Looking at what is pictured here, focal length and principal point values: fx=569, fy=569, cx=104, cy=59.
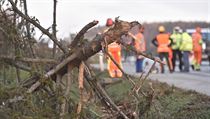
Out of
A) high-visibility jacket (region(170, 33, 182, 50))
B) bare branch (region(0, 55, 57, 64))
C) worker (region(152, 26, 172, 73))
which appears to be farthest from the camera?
high-visibility jacket (region(170, 33, 182, 50))

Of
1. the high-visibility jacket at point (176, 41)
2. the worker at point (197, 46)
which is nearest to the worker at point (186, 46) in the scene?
the high-visibility jacket at point (176, 41)

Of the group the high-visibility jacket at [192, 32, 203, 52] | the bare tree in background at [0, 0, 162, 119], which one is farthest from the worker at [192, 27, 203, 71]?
the bare tree in background at [0, 0, 162, 119]

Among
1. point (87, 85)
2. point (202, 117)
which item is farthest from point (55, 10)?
point (202, 117)

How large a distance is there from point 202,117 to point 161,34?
1460cm

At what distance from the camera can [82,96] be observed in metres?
6.27

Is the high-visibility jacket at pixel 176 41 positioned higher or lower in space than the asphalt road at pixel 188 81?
higher

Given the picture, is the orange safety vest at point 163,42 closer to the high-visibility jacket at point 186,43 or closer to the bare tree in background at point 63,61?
the high-visibility jacket at point 186,43

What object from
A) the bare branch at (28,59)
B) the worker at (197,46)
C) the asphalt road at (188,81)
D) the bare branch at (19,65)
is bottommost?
the asphalt road at (188,81)

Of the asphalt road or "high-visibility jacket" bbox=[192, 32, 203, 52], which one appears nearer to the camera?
the asphalt road

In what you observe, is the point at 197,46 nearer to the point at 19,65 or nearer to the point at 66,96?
the point at 19,65

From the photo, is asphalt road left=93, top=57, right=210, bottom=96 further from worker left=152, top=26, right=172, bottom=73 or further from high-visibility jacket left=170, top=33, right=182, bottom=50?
high-visibility jacket left=170, top=33, right=182, bottom=50

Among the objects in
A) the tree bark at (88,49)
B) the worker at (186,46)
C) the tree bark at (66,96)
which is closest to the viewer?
the tree bark at (88,49)

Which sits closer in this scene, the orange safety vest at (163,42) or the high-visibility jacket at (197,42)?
the orange safety vest at (163,42)

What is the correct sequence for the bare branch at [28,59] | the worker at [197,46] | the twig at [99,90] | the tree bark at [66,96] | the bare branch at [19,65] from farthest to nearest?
1. the worker at [197,46]
2. the bare branch at [19,65]
3. the bare branch at [28,59]
4. the twig at [99,90]
5. the tree bark at [66,96]
